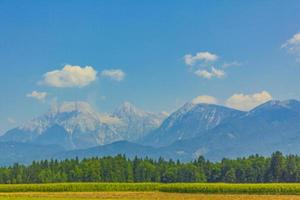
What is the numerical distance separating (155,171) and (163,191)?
49834 mm

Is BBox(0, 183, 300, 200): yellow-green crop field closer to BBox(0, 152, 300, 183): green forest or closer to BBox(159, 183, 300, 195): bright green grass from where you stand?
BBox(159, 183, 300, 195): bright green grass

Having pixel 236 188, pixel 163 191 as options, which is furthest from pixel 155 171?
pixel 236 188

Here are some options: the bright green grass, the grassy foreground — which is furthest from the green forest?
the bright green grass

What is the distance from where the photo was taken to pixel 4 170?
523ft

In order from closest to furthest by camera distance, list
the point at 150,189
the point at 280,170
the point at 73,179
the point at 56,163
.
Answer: the point at 150,189
the point at 280,170
the point at 73,179
the point at 56,163

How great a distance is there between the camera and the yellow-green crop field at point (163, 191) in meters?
86.0

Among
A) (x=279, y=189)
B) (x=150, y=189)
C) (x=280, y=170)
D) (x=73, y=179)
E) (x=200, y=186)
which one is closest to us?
(x=279, y=189)

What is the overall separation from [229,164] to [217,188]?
144ft

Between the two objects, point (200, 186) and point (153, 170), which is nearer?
point (200, 186)

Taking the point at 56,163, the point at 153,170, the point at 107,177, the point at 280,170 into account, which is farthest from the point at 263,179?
the point at 56,163

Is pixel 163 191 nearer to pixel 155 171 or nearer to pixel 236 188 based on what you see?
pixel 236 188

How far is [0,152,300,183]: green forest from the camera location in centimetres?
13712

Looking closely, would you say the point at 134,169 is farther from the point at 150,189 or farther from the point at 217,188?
the point at 217,188

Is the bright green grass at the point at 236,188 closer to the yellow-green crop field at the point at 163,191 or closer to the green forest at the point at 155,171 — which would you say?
the yellow-green crop field at the point at 163,191
